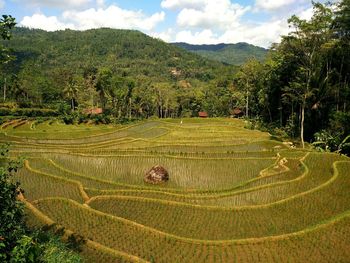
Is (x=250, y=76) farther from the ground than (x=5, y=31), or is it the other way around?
(x=250, y=76)

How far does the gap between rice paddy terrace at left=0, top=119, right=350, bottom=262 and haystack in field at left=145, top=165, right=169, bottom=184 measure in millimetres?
311

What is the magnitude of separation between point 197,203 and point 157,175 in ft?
16.0

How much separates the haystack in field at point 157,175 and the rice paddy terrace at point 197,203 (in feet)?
1.02

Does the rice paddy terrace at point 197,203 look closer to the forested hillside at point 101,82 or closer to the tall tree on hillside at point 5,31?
the tall tree on hillside at point 5,31

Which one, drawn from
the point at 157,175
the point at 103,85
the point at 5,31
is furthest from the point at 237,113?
the point at 5,31

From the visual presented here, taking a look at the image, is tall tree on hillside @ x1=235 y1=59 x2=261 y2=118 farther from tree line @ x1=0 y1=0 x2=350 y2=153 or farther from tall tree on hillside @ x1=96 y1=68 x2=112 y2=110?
tall tree on hillside @ x1=96 y1=68 x2=112 y2=110

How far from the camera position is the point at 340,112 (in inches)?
1238

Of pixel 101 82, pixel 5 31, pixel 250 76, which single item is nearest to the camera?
pixel 5 31

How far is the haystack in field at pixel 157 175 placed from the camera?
21.6 meters

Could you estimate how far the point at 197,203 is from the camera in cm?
1739

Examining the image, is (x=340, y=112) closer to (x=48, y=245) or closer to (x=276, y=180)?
(x=276, y=180)

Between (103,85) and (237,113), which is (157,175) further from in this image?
(237,113)

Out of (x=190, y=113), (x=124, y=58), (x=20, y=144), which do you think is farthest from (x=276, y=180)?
(x=124, y=58)

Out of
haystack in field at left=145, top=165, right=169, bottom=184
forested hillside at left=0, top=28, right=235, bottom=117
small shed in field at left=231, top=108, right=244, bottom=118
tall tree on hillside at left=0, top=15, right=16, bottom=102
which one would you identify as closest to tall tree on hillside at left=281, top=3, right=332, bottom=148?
haystack in field at left=145, top=165, right=169, bottom=184
